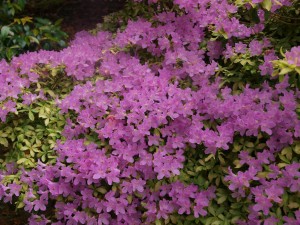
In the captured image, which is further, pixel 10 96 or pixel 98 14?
pixel 98 14

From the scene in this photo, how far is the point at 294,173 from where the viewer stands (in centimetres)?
231

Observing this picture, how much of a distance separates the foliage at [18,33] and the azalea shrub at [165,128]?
1.16m

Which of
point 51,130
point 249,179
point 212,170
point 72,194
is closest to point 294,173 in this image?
point 249,179

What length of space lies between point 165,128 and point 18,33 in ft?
8.10

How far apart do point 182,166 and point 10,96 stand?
A: 1263 millimetres

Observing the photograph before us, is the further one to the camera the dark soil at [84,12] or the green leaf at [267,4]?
the dark soil at [84,12]

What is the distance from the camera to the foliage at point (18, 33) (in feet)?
13.9

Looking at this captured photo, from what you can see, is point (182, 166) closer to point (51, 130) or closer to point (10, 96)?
point (51, 130)

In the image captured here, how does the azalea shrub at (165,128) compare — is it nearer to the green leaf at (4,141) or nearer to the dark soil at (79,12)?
the green leaf at (4,141)

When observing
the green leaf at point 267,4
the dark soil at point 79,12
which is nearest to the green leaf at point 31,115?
the green leaf at point 267,4

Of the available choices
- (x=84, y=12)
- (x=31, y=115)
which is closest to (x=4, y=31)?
(x=31, y=115)

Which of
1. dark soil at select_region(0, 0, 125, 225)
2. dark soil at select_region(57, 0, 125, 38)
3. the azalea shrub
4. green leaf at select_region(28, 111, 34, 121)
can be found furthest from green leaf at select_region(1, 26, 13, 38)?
green leaf at select_region(28, 111, 34, 121)

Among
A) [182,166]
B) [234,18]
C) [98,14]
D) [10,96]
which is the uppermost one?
[234,18]

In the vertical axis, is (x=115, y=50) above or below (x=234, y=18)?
below
